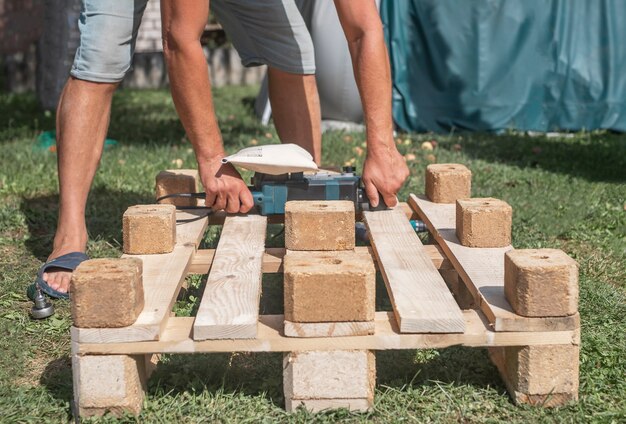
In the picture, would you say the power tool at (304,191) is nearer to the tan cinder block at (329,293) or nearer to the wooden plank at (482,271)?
the wooden plank at (482,271)

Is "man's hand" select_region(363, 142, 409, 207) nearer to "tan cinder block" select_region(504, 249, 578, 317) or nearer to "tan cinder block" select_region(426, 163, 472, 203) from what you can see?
"tan cinder block" select_region(426, 163, 472, 203)

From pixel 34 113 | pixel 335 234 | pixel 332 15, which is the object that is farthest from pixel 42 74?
pixel 335 234

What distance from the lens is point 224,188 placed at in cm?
309

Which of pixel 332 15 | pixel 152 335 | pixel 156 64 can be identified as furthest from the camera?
pixel 156 64

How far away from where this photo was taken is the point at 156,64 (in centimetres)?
1086

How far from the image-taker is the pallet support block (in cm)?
223

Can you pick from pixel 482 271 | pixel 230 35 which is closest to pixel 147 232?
pixel 482 271

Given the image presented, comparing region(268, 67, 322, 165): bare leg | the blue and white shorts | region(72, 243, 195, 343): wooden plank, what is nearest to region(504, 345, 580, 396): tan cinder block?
region(72, 243, 195, 343): wooden plank

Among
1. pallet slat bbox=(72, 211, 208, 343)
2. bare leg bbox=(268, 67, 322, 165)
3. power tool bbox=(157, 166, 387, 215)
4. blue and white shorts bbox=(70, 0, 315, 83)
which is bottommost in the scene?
pallet slat bbox=(72, 211, 208, 343)

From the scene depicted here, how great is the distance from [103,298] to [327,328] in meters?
0.57

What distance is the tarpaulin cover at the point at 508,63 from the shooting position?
701 centimetres

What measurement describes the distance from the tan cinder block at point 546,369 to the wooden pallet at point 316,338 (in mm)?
24

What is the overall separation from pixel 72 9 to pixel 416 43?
299 cm

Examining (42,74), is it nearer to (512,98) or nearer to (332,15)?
(332,15)
